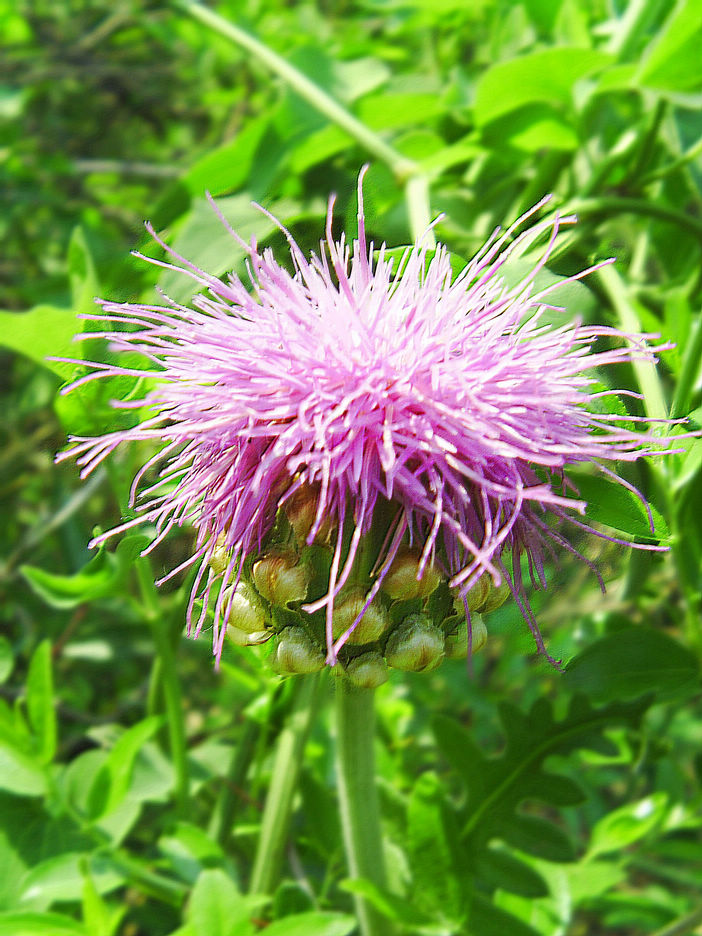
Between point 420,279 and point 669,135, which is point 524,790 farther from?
point 669,135

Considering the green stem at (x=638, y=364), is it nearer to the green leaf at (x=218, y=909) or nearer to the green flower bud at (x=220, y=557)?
the green flower bud at (x=220, y=557)

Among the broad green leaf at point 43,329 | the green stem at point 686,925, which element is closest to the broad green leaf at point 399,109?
the broad green leaf at point 43,329

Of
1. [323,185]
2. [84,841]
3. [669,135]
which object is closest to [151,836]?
[84,841]

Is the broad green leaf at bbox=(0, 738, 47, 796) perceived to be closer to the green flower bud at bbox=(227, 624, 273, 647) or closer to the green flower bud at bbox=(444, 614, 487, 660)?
the green flower bud at bbox=(227, 624, 273, 647)

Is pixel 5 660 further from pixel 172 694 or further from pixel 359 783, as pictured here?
pixel 359 783

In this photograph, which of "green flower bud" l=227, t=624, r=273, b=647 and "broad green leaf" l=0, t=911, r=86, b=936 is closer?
"green flower bud" l=227, t=624, r=273, b=647

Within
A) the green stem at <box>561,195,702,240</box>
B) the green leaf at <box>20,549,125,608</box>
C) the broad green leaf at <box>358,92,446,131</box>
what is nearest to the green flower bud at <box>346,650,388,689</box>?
the green leaf at <box>20,549,125,608</box>
